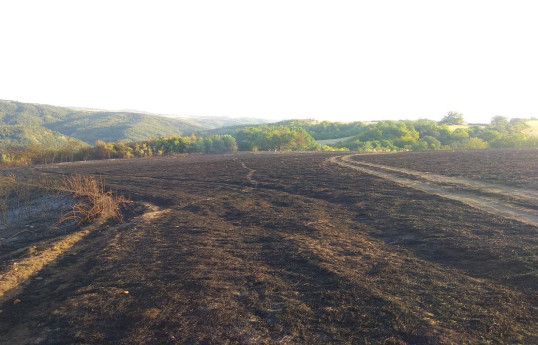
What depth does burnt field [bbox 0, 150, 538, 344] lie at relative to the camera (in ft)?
14.3

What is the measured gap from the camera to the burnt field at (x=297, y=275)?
14.3ft

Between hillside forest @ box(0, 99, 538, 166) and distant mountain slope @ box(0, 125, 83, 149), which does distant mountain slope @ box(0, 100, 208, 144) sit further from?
hillside forest @ box(0, 99, 538, 166)

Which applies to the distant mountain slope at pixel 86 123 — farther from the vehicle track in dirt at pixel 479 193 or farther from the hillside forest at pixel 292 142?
the vehicle track in dirt at pixel 479 193

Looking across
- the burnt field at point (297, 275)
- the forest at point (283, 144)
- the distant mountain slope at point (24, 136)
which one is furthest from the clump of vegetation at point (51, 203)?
the distant mountain slope at point (24, 136)

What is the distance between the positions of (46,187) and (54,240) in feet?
33.7

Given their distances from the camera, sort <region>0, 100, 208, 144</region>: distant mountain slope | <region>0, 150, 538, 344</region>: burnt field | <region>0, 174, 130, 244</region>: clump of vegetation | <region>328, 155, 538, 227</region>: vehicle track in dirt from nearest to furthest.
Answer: <region>0, 150, 538, 344</region>: burnt field, <region>328, 155, 538, 227</region>: vehicle track in dirt, <region>0, 174, 130, 244</region>: clump of vegetation, <region>0, 100, 208, 144</region>: distant mountain slope

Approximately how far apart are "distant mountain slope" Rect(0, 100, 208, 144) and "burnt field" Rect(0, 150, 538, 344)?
104786mm

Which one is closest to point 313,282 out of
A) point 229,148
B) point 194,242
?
point 194,242

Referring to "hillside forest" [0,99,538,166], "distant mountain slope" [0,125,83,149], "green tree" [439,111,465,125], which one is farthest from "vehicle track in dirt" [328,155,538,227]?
"distant mountain slope" [0,125,83,149]

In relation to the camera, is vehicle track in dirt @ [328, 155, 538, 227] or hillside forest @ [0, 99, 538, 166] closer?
vehicle track in dirt @ [328, 155, 538, 227]

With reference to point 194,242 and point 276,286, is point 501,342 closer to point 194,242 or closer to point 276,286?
point 276,286

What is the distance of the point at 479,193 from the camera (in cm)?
1195

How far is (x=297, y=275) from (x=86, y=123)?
137m

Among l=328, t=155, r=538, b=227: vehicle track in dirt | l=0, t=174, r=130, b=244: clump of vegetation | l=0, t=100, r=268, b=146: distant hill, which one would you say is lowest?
l=0, t=174, r=130, b=244: clump of vegetation
